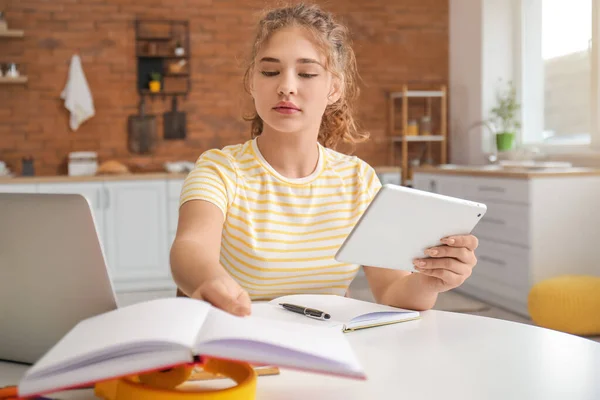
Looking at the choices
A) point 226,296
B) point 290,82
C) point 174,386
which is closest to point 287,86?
point 290,82

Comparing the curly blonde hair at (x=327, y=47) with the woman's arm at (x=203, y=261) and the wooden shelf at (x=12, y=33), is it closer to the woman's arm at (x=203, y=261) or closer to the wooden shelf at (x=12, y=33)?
the woman's arm at (x=203, y=261)

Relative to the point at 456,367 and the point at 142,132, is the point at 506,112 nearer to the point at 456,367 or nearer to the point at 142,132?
the point at 142,132

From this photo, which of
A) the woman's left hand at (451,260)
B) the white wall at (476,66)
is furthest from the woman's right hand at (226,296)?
the white wall at (476,66)

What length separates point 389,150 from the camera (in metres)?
6.06

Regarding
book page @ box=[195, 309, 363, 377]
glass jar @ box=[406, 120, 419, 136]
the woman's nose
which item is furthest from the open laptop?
glass jar @ box=[406, 120, 419, 136]

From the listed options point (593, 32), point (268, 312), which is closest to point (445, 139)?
point (593, 32)

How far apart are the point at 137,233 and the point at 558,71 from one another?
3127 millimetres

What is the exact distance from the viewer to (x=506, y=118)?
5074 millimetres

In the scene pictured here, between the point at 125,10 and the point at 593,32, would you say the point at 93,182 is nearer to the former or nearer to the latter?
the point at 125,10

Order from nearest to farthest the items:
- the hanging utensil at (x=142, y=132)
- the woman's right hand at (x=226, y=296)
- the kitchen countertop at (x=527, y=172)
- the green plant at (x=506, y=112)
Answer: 1. the woman's right hand at (x=226, y=296)
2. the kitchen countertop at (x=527, y=172)
3. the green plant at (x=506, y=112)
4. the hanging utensil at (x=142, y=132)

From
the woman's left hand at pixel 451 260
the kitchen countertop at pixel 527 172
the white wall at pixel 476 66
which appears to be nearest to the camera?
the woman's left hand at pixel 451 260

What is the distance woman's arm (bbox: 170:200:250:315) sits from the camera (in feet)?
2.90

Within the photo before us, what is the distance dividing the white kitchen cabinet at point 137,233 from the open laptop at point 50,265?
4091 mm

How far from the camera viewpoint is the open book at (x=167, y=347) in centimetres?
A: 66
